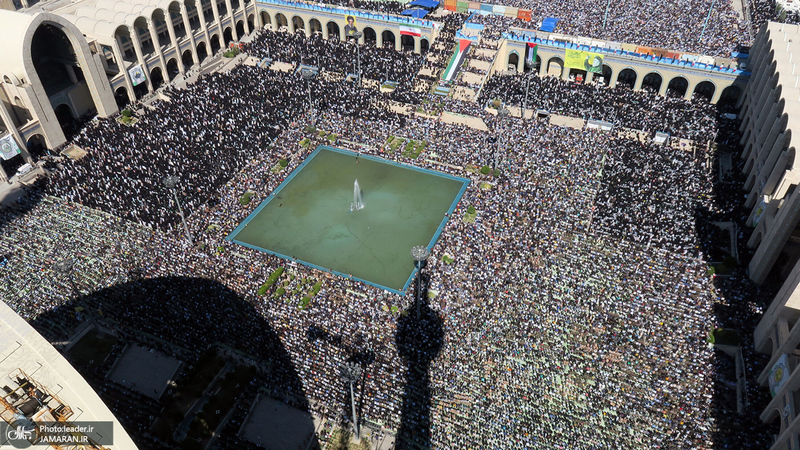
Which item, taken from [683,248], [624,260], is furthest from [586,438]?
[683,248]

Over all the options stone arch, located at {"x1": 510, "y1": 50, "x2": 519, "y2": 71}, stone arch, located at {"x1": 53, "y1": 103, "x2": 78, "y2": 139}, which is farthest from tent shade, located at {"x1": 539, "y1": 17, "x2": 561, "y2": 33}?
stone arch, located at {"x1": 53, "y1": 103, "x2": 78, "y2": 139}

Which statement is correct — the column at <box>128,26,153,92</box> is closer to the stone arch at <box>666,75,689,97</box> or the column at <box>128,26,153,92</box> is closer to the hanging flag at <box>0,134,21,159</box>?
the hanging flag at <box>0,134,21,159</box>

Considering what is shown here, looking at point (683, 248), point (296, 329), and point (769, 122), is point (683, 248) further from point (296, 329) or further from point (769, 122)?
point (296, 329)

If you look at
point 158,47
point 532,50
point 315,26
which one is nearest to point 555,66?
point 532,50

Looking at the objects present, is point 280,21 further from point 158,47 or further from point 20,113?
point 20,113

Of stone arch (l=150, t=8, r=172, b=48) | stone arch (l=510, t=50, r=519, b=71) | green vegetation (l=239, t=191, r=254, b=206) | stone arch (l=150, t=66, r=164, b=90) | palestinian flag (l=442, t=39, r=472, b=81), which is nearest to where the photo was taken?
green vegetation (l=239, t=191, r=254, b=206)
